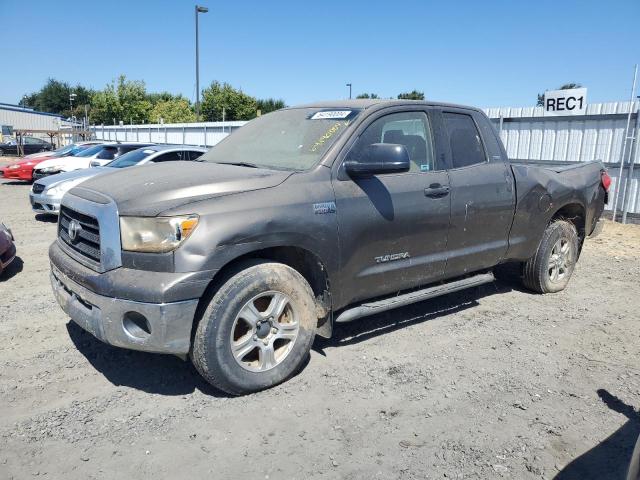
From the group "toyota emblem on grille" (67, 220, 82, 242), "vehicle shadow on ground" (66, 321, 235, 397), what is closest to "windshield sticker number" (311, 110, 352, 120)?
"toyota emblem on grille" (67, 220, 82, 242)

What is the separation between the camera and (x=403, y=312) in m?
5.11

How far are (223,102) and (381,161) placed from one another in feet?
173

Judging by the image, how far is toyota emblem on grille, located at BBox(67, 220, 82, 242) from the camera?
11.5 ft

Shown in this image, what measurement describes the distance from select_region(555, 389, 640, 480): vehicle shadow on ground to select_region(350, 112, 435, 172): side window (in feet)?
7.53

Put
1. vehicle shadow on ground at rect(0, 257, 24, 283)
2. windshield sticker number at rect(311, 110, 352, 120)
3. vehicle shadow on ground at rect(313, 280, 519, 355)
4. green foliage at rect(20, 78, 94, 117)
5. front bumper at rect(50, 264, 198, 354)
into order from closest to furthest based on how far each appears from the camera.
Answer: front bumper at rect(50, 264, 198, 354), windshield sticker number at rect(311, 110, 352, 120), vehicle shadow on ground at rect(313, 280, 519, 355), vehicle shadow on ground at rect(0, 257, 24, 283), green foliage at rect(20, 78, 94, 117)

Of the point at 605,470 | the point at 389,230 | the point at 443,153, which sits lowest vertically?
the point at 605,470

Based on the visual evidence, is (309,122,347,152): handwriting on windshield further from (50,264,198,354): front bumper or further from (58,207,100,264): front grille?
(58,207,100,264): front grille

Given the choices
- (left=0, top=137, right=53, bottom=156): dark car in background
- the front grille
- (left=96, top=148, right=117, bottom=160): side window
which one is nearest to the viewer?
the front grille

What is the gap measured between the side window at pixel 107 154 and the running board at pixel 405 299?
1072 cm

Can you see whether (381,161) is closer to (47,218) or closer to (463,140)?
(463,140)

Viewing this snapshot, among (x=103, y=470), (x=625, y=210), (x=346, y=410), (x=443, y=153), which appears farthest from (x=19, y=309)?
(x=625, y=210)

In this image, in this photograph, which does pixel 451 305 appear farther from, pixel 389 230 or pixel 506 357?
pixel 389 230

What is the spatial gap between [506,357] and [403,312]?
1175 mm

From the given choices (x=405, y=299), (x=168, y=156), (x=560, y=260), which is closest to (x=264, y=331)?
(x=405, y=299)
